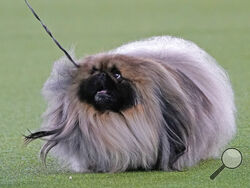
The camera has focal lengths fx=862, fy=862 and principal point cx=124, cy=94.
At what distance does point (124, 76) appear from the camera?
4781 millimetres

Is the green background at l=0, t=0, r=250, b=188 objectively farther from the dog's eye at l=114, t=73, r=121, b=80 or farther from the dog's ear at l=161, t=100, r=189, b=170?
the dog's eye at l=114, t=73, r=121, b=80

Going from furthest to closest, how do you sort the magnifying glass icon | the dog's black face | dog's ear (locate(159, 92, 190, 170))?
dog's ear (locate(159, 92, 190, 170)) < the dog's black face < the magnifying glass icon

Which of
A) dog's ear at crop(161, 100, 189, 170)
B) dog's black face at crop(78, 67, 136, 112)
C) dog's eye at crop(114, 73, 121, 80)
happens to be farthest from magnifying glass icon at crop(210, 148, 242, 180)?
dog's eye at crop(114, 73, 121, 80)

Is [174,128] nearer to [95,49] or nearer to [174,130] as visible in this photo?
[174,130]

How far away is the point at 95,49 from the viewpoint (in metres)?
11.1

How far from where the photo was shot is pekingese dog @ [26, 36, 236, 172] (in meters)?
4.80

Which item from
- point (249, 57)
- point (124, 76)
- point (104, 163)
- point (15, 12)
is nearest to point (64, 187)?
point (104, 163)

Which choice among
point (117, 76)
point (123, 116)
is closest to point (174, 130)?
point (123, 116)

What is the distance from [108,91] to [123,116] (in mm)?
194

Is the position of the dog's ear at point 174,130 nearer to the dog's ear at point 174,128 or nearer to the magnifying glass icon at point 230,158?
the dog's ear at point 174,128

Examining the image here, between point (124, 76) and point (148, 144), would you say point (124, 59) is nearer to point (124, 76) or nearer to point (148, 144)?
point (124, 76)

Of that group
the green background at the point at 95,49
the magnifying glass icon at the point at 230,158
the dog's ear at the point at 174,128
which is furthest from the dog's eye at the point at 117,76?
the magnifying glass icon at the point at 230,158

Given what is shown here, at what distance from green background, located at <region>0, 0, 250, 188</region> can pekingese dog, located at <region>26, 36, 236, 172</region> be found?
0.37ft

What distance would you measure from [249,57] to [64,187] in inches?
245
